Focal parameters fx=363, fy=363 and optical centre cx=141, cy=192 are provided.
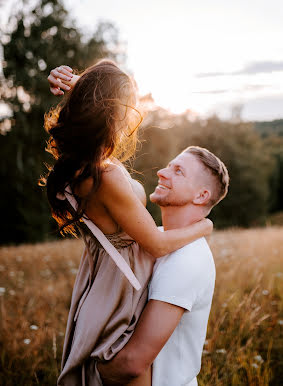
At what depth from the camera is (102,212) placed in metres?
2.01

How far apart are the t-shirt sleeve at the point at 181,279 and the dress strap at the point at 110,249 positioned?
135 millimetres

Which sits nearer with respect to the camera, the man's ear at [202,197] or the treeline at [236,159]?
the man's ear at [202,197]

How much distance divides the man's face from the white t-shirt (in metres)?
0.30

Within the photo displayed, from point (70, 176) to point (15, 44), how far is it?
1709 cm

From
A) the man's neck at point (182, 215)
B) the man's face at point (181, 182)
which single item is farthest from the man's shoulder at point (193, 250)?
the man's face at point (181, 182)

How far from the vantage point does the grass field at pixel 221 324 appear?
3098 mm

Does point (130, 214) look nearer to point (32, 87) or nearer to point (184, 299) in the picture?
point (184, 299)

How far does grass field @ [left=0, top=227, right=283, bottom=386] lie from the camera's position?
3.10m

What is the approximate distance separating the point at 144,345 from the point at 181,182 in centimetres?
98

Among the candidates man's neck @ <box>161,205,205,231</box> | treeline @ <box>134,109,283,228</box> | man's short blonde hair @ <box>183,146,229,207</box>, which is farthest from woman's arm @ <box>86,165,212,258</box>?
treeline @ <box>134,109,283,228</box>

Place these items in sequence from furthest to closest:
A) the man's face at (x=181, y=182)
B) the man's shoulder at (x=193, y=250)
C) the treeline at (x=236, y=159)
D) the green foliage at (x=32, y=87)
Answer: the treeline at (x=236, y=159), the green foliage at (x=32, y=87), the man's face at (x=181, y=182), the man's shoulder at (x=193, y=250)

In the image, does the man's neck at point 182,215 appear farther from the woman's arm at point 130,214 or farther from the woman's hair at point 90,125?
the woman's hair at point 90,125

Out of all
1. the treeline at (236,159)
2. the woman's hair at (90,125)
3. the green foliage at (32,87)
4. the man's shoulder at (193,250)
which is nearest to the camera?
the woman's hair at (90,125)

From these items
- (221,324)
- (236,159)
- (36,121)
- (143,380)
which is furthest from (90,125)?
(236,159)
